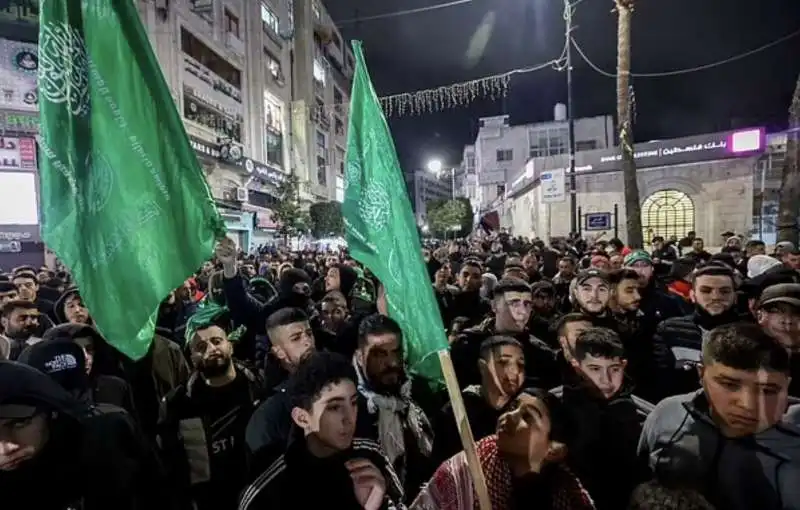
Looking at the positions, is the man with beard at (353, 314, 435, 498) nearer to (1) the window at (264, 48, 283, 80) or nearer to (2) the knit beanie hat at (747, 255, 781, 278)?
(2) the knit beanie hat at (747, 255, 781, 278)

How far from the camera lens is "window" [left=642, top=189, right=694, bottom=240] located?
2252cm

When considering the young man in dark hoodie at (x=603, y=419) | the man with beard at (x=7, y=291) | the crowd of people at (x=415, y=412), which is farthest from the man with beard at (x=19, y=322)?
the young man in dark hoodie at (x=603, y=419)

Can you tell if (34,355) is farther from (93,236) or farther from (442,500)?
(442,500)

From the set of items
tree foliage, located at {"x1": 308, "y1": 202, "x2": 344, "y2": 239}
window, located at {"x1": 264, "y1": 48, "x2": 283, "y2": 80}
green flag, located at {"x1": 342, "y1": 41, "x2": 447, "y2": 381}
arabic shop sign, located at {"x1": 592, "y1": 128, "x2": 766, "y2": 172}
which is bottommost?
green flag, located at {"x1": 342, "y1": 41, "x2": 447, "y2": 381}

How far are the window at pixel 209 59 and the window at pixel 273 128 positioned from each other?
424 centimetres

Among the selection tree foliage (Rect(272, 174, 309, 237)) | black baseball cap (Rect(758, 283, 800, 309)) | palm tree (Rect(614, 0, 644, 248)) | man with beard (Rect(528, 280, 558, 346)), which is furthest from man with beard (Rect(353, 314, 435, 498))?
tree foliage (Rect(272, 174, 309, 237))

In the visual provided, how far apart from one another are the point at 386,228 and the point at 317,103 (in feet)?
168

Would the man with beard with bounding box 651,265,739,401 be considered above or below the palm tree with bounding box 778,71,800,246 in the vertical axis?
below

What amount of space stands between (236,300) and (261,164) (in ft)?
103

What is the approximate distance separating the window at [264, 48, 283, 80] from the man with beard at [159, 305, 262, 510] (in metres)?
39.7

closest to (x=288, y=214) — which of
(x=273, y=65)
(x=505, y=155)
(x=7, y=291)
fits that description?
(x=273, y=65)

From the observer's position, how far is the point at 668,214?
22953 mm

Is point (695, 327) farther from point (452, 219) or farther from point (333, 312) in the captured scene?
point (452, 219)

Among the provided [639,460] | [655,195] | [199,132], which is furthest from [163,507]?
[199,132]
